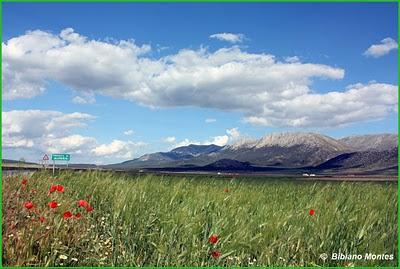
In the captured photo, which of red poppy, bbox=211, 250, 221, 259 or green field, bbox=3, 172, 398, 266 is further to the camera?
green field, bbox=3, 172, 398, 266

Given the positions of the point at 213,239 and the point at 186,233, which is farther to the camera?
the point at 186,233

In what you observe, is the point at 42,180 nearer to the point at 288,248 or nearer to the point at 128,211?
the point at 128,211

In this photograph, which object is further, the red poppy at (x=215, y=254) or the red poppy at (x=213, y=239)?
the red poppy at (x=213, y=239)

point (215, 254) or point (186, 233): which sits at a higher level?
point (186, 233)

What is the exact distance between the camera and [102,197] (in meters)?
10.3

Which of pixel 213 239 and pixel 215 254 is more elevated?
pixel 213 239

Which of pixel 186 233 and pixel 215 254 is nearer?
pixel 215 254

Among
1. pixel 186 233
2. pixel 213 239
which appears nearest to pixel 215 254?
pixel 213 239

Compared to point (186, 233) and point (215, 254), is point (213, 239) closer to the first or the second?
point (215, 254)

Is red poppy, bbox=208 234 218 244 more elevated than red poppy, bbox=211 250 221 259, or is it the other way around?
red poppy, bbox=208 234 218 244

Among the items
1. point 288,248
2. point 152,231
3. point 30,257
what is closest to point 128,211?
point 152,231

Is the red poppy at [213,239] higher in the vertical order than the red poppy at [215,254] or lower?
higher

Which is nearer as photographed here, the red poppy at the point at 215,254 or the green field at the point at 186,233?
the red poppy at the point at 215,254

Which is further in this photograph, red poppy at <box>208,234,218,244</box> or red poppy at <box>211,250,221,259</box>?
red poppy at <box>208,234,218,244</box>
